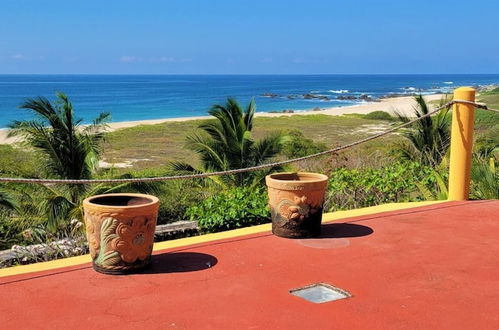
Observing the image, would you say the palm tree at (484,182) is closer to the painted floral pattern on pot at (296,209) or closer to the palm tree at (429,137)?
the painted floral pattern on pot at (296,209)

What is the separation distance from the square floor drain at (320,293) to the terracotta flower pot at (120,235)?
133 centimetres

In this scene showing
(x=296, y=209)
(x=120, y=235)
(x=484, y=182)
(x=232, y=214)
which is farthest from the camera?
(x=484, y=182)

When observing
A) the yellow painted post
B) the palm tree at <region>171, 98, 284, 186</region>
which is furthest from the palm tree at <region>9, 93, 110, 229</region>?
the yellow painted post

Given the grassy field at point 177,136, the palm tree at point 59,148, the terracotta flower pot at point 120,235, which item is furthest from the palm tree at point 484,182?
the grassy field at point 177,136

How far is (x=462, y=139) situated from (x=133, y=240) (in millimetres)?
4752

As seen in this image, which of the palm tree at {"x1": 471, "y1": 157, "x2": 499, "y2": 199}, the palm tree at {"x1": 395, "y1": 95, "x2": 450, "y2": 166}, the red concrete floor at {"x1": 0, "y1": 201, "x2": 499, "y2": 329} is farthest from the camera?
the palm tree at {"x1": 395, "y1": 95, "x2": 450, "y2": 166}

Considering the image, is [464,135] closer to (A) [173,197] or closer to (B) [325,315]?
(B) [325,315]

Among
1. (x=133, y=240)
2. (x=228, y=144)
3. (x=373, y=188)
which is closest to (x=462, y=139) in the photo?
(x=373, y=188)

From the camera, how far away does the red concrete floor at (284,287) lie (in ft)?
12.8

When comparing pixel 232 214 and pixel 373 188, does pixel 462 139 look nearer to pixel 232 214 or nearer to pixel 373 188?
pixel 373 188

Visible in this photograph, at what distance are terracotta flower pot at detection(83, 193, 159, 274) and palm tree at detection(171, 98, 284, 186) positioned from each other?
7982mm

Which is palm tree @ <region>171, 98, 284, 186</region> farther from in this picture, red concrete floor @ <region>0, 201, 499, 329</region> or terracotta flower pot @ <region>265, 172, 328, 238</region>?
red concrete floor @ <region>0, 201, 499, 329</region>

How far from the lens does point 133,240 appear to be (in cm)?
479

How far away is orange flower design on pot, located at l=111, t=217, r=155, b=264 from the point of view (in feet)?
15.6
